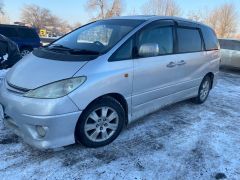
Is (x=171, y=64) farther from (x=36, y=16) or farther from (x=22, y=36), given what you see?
(x=36, y=16)

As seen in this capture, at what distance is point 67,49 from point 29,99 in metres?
1.04

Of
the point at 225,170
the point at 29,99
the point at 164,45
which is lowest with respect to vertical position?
the point at 225,170

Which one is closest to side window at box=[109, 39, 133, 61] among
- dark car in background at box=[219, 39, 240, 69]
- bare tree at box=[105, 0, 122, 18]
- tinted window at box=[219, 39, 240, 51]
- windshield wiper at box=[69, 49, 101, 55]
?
windshield wiper at box=[69, 49, 101, 55]

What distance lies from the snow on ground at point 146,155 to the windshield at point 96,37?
4.26 feet

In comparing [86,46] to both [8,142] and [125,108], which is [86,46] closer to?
[125,108]

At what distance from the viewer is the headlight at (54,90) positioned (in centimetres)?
312

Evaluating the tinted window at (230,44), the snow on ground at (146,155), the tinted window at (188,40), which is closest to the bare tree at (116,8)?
the tinted window at (230,44)

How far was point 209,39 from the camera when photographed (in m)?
5.92

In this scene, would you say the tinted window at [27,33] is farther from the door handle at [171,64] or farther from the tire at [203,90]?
the door handle at [171,64]

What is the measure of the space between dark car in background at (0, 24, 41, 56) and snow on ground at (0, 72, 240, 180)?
32.2 ft

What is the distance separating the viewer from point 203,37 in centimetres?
569

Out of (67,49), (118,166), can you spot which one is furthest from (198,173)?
(67,49)

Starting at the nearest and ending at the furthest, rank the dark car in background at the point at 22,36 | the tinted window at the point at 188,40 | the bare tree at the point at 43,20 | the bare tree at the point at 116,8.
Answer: the tinted window at the point at 188,40, the dark car in background at the point at 22,36, the bare tree at the point at 116,8, the bare tree at the point at 43,20

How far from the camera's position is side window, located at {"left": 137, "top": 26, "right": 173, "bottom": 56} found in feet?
13.3
